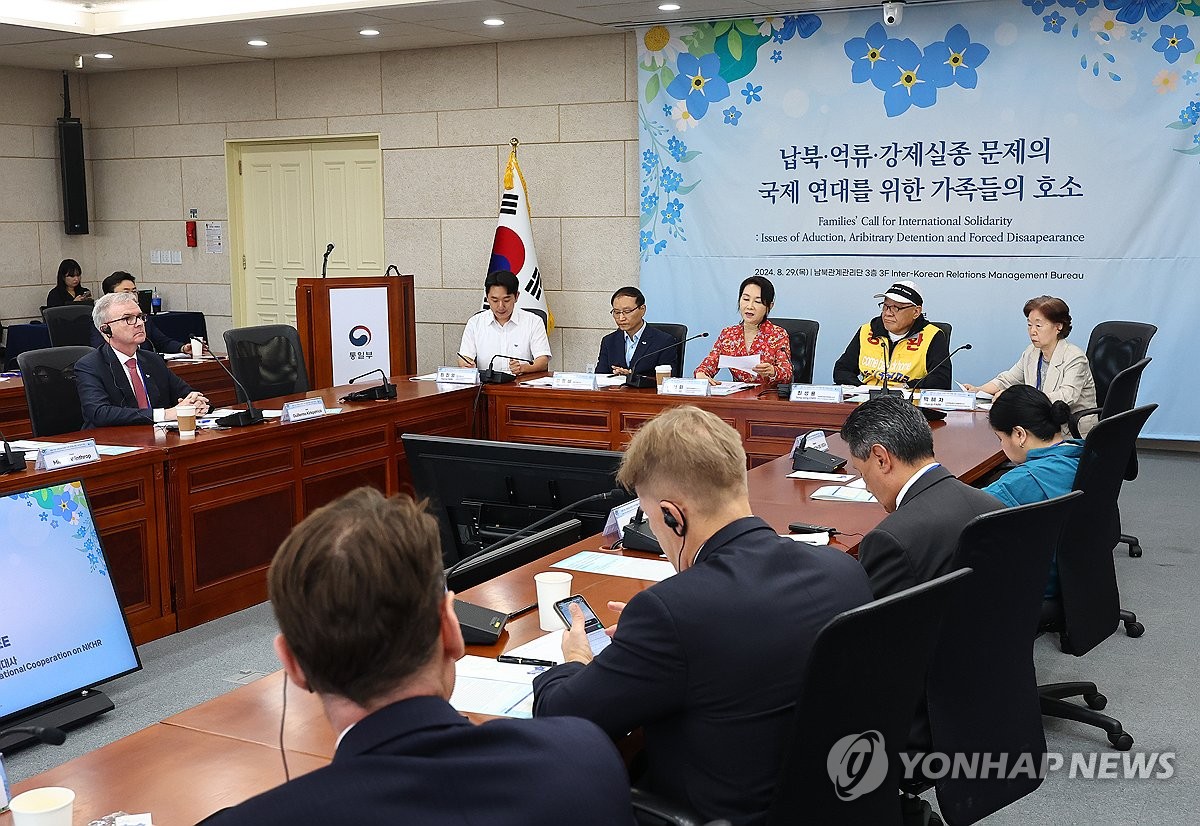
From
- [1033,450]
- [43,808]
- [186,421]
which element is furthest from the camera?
[186,421]

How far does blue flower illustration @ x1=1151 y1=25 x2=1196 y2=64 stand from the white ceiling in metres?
1.57

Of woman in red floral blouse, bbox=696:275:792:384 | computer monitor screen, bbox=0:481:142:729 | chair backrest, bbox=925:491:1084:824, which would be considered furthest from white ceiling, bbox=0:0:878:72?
chair backrest, bbox=925:491:1084:824

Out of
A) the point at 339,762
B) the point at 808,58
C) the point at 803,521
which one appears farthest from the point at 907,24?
the point at 339,762

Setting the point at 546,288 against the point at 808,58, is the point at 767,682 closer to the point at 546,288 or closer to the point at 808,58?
the point at 808,58

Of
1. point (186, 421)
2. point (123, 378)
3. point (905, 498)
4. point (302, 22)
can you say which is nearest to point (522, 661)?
point (905, 498)

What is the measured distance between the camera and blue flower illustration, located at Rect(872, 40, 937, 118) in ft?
22.7

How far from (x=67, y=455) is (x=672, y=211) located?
15.4 feet

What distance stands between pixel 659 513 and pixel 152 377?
12.6 ft

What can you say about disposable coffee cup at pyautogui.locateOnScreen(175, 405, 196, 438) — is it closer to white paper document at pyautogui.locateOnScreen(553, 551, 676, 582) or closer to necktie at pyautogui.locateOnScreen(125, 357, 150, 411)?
necktie at pyautogui.locateOnScreen(125, 357, 150, 411)

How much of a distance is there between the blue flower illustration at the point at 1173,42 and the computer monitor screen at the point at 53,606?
19.1 feet

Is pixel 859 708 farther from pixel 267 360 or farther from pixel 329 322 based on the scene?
pixel 329 322

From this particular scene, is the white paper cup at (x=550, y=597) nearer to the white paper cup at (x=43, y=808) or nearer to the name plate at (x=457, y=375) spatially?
the white paper cup at (x=43, y=808)

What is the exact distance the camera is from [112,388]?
486 cm

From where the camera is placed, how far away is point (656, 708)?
1.67 meters
